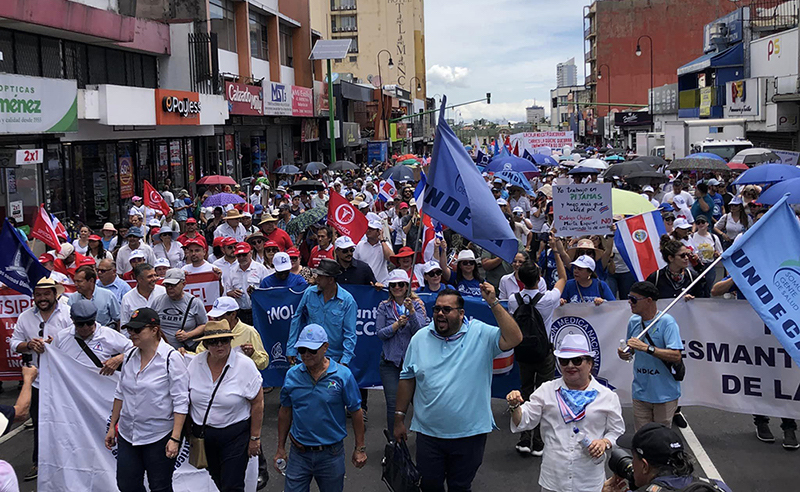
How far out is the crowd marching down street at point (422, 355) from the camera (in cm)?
528

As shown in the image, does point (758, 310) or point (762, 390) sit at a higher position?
point (758, 310)

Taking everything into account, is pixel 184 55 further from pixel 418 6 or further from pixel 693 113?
pixel 418 6

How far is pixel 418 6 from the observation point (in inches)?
4360

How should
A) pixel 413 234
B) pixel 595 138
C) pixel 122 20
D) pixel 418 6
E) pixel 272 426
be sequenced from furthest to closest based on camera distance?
pixel 418 6
pixel 595 138
pixel 122 20
pixel 413 234
pixel 272 426

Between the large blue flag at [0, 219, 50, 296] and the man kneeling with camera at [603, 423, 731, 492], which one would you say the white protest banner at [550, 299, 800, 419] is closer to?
the man kneeling with camera at [603, 423, 731, 492]

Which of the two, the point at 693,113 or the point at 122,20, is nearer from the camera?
the point at 122,20

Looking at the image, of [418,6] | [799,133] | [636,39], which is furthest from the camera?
[418,6]

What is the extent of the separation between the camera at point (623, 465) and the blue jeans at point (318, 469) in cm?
207

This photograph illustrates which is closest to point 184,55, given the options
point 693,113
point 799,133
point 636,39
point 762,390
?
point 762,390

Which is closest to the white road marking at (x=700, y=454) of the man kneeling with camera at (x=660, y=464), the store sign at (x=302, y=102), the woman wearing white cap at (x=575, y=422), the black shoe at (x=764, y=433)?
the black shoe at (x=764, y=433)

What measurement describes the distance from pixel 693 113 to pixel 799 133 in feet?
67.2

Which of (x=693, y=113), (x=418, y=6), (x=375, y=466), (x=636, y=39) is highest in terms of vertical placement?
(x=418, y=6)

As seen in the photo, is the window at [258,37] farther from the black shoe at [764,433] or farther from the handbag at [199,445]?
the handbag at [199,445]

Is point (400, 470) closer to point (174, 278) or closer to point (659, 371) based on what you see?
point (659, 371)
